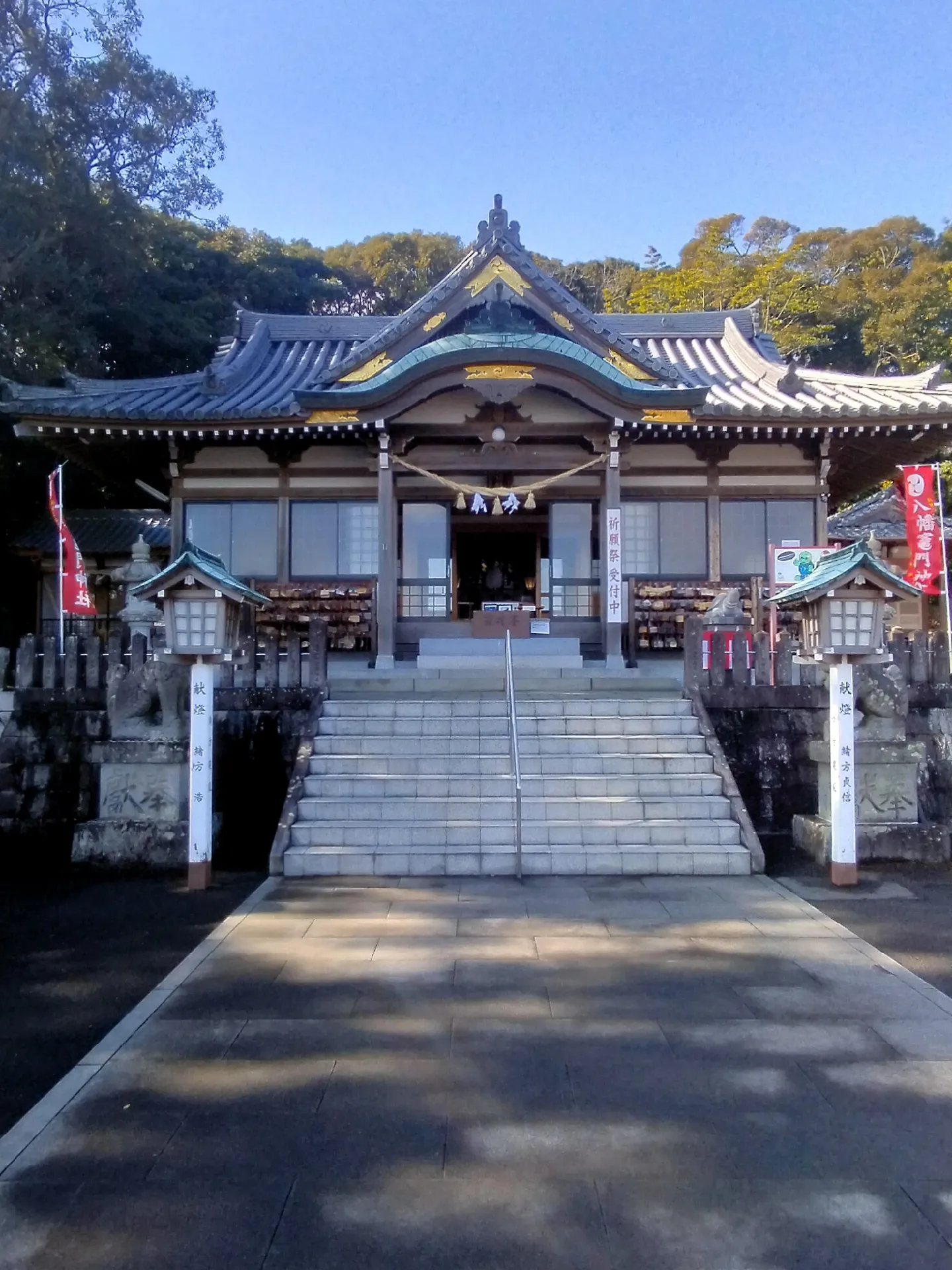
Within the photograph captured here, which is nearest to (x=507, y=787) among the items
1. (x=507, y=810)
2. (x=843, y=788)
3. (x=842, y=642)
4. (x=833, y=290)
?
(x=507, y=810)

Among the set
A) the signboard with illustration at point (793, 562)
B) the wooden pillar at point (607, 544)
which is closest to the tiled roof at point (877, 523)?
the signboard with illustration at point (793, 562)

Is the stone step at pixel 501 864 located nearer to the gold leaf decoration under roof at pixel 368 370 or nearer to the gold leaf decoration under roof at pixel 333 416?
the gold leaf decoration under roof at pixel 333 416

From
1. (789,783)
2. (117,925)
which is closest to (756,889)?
(789,783)

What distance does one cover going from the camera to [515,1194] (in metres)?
3.21

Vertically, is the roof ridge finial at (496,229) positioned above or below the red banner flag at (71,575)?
above

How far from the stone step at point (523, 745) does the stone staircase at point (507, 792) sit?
2 cm

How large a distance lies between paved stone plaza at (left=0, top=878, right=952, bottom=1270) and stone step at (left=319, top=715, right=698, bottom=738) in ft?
13.5

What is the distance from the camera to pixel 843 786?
7.95 metres

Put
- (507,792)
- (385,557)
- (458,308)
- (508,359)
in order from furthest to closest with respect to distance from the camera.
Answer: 1. (458,308)
2. (385,557)
3. (508,359)
4. (507,792)

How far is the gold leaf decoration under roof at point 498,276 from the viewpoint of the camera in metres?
14.5

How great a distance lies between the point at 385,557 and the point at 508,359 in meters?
3.54

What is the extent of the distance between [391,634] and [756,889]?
24.1ft

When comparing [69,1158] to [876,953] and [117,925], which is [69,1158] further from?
[876,953]

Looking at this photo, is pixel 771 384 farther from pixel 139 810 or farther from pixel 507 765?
pixel 139 810
